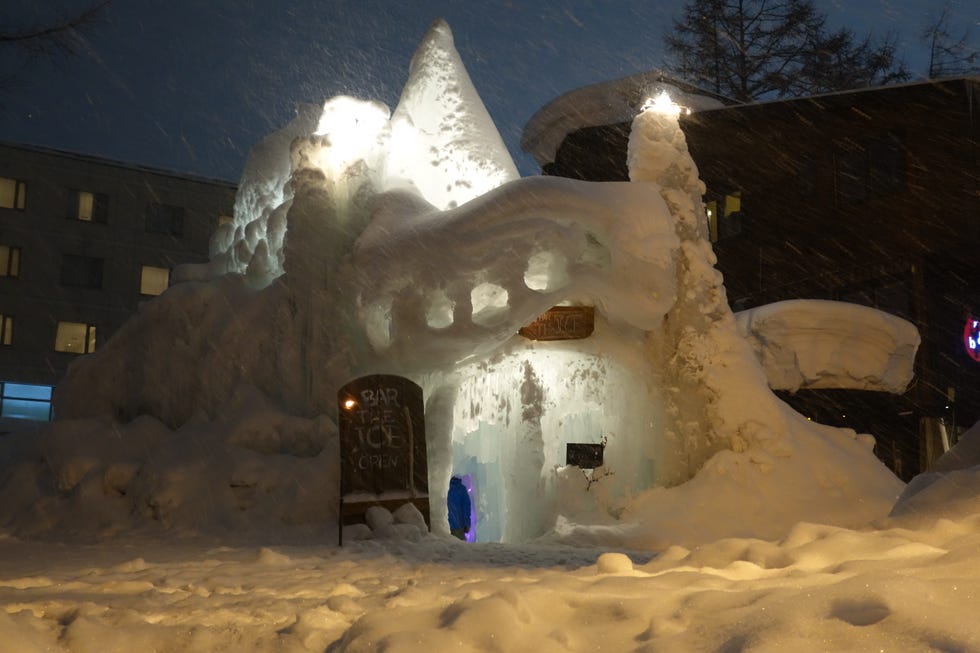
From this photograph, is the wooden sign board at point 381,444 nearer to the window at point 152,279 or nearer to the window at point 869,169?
the window at point 869,169

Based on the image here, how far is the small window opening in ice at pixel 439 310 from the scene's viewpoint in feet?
36.6

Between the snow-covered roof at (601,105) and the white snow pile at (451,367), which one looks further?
the snow-covered roof at (601,105)

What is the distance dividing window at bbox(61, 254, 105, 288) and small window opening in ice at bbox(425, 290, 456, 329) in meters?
26.1

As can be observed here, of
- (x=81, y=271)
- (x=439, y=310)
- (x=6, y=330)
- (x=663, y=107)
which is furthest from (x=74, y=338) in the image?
(x=663, y=107)

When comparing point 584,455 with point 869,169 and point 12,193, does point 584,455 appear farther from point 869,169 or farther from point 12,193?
point 12,193

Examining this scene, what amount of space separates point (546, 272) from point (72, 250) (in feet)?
88.4

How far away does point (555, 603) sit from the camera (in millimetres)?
4344

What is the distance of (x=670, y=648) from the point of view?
3.59 m

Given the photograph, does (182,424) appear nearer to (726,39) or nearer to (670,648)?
(670,648)

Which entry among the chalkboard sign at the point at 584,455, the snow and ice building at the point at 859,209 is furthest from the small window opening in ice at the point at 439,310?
the snow and ice building at the point at 859,209

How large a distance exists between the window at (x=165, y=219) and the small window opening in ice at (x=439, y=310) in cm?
2644

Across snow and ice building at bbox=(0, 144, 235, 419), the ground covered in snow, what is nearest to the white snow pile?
the ground covered in snow

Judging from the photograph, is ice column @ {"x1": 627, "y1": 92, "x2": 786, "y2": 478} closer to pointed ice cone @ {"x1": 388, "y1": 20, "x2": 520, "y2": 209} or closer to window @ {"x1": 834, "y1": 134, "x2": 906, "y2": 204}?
pointed ice cone @ {"x1": 388, "y1": 20, "x2": 520, "y2": 209}

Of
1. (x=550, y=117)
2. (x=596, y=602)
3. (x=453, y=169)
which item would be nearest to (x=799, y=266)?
(x=550, y=117)
